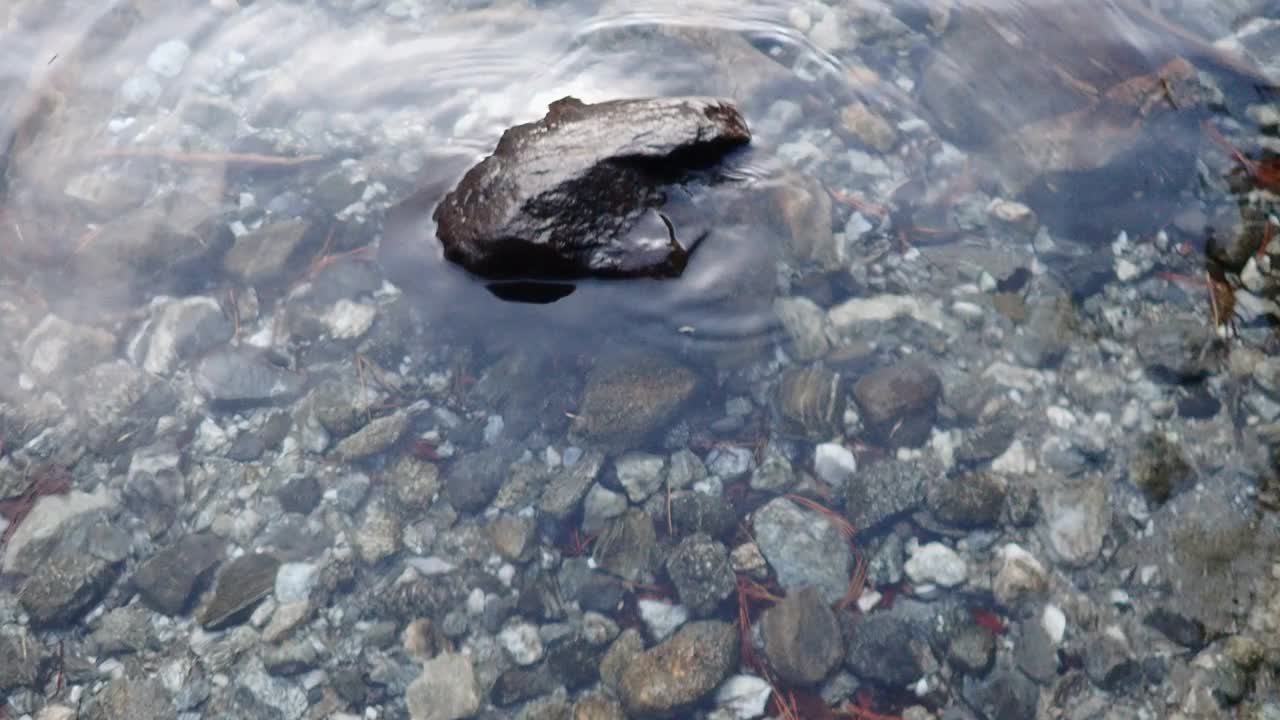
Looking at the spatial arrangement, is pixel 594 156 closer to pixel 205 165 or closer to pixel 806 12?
pixel 806 12

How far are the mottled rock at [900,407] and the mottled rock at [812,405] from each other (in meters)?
0.13

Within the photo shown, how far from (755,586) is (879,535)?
642 millimetres

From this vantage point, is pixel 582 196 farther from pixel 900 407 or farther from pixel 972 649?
pixel 972 649

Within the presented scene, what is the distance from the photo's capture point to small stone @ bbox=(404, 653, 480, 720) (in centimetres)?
347

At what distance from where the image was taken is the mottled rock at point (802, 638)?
11.4ft

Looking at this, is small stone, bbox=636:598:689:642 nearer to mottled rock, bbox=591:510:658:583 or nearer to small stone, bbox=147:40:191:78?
mottled rock, bbox=591:510:658:583

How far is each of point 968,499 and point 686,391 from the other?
1.44 metres

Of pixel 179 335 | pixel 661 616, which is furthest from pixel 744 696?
pixel 179 335

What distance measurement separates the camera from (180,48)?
5.60 metres

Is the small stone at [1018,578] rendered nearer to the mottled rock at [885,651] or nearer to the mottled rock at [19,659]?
the mottled rock at [885,651]

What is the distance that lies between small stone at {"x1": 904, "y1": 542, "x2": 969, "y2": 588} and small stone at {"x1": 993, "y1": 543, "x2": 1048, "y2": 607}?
0.50 feet

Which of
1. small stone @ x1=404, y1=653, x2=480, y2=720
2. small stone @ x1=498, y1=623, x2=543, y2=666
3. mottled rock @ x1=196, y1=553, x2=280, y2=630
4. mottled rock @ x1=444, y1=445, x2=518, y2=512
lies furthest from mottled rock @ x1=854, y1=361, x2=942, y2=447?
mottled rock @ x1=196, y1=553, x2=280, y2=630

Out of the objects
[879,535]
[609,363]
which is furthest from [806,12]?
[879,535]

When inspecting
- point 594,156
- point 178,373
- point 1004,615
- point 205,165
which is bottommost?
point 1004,615
